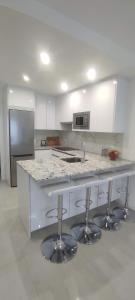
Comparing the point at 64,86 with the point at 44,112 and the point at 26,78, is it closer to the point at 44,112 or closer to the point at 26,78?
the point at 26,78

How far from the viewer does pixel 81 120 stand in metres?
3.33

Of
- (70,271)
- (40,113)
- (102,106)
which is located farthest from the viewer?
(40,113)

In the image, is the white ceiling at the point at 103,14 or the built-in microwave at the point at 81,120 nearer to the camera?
the white ceiling at the point at 103,14

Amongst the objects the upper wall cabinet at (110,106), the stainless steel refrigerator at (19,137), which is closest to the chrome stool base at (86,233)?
the upper wall cabinet at (110,106)

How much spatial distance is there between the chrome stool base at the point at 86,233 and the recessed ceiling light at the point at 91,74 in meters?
2.36

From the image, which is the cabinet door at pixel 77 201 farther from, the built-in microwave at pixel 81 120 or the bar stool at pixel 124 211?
the built-in microwave at pixel 81 120

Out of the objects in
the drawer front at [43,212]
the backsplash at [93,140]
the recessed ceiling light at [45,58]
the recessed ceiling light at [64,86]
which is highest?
the recessed ceiling light at [64,86]

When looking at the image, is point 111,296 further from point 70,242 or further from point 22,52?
point 22,52

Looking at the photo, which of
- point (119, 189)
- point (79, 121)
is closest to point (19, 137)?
point (79, 121)

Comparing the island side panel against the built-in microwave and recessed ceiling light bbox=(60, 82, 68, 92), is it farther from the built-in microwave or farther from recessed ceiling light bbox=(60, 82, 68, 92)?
recessed ceiling light bbox=(60, 82, 68, 92)

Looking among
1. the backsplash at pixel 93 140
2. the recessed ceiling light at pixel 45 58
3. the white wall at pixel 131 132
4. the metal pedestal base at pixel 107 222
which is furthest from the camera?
the backsplash at pixel 93 140

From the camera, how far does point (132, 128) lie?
275 centimetres

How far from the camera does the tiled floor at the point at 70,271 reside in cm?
142

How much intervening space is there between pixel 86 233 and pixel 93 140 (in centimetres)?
204
